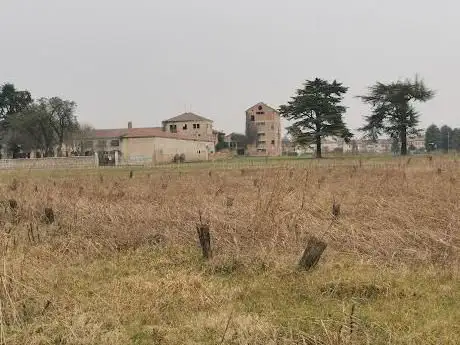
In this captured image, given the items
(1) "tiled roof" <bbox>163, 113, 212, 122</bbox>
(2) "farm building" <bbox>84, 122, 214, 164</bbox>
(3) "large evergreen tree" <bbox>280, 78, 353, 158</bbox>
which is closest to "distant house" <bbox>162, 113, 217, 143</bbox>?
(1) "tiled roof" <bbox>163, 113, 212, 122</bbox>

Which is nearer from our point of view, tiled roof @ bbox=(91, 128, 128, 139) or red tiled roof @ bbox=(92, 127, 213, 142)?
red tiled roof @ bbox=(92, 127, 213, 142)

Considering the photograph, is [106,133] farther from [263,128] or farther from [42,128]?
[263,128]

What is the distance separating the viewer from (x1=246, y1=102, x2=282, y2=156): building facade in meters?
115

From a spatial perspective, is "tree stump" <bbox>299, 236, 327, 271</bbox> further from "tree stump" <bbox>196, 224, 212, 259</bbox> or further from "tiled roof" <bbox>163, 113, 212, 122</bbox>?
"tiled roof" <bbox>163, 113, 212, 122</bbox>

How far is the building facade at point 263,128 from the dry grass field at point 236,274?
103m

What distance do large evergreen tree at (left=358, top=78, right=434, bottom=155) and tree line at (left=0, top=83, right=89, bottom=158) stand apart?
152 feet

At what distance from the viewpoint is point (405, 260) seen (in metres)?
7.58

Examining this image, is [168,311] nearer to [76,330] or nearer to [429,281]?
[76,330]

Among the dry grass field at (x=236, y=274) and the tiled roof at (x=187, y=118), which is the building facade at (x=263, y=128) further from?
the dry grass field at (x=236, y=274)

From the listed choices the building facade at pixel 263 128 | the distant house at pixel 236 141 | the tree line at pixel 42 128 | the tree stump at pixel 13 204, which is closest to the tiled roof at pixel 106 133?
the tree line at pixel 42 128

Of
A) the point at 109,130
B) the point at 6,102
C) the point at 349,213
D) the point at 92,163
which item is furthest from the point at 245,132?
the point at 349,213

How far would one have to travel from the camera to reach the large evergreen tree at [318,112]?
6638cm

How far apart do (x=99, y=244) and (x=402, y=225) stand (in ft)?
18.4

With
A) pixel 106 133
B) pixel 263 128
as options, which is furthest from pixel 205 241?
pixel 263 128
